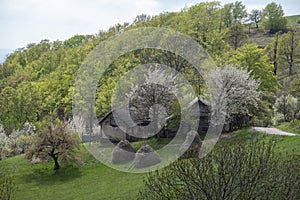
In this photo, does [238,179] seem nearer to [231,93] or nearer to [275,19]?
[231,93]

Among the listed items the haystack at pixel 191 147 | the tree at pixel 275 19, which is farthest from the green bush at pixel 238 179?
the tree at pixel 275 19

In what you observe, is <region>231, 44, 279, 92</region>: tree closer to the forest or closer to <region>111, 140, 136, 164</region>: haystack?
the forest

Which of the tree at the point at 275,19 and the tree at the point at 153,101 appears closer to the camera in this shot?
the tree at the point at 153,101

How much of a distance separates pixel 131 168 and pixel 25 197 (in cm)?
705

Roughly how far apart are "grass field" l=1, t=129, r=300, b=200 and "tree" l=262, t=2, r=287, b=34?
70022mm

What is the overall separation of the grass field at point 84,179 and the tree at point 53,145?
154 cm

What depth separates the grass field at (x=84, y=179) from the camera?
64.0 feet

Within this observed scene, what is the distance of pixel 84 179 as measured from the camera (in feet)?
75.6

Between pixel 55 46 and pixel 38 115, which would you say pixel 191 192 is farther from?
pixel 55 46

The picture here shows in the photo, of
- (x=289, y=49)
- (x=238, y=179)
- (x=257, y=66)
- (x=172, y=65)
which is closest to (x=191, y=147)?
(x=238, y=179)

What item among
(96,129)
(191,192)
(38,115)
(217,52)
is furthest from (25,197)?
(38,115)

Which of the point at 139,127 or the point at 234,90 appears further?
the point at 139,127

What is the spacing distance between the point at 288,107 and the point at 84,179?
2696 cm

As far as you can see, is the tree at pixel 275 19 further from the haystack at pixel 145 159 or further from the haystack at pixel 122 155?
the haystack at pixel 145 159
